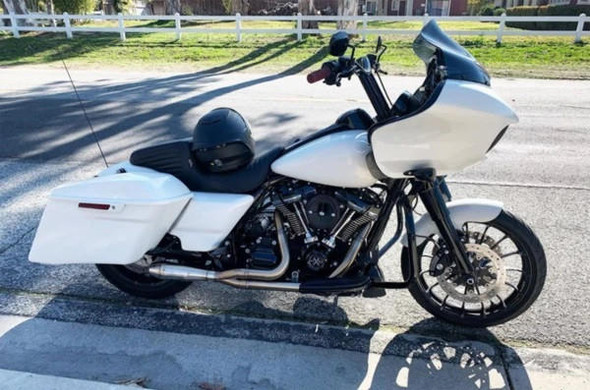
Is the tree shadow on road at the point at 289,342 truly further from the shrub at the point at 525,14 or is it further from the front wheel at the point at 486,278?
the shrub at the point at 525,14

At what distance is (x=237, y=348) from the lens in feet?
9.41

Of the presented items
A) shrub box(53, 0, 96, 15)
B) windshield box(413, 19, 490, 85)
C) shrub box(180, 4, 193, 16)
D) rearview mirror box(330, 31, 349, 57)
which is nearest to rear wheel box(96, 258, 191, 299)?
rearview mirror box(330, 31, 349, 57)

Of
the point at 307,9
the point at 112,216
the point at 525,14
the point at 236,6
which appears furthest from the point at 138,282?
the point at 525,14

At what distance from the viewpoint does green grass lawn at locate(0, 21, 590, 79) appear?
44.0 ft

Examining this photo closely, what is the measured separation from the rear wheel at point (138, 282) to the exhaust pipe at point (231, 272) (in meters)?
0.23

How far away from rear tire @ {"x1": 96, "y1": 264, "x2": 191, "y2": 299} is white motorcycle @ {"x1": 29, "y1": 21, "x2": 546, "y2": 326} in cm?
23

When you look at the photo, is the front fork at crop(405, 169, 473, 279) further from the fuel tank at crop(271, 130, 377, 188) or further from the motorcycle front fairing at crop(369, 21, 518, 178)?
the fuel tank at crop(271, 130, 377, 188)

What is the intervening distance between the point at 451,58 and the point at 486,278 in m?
1.26

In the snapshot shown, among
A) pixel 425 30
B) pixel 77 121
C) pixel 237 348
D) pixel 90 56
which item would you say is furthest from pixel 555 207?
pixel 90 56

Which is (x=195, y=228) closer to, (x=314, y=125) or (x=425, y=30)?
(x=425, y=30)

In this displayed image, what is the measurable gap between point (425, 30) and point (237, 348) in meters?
2.05

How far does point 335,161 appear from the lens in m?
2.70

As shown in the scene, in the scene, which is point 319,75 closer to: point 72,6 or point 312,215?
point 312,215

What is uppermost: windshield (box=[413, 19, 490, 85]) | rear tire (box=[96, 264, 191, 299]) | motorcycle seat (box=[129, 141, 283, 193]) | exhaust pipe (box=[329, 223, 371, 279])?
windshield (box=[413, 19, 490, 85])
